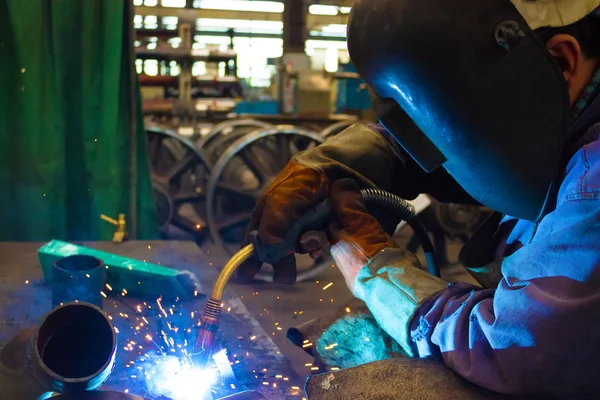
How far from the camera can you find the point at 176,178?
4.40 m

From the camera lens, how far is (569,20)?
2.80ft

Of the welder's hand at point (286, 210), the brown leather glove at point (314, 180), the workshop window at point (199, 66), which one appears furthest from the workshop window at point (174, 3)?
the welder's hand at point (286, 210)

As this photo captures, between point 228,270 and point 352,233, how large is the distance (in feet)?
0.83

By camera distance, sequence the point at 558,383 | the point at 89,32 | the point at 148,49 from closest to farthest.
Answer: the point at 558,383
the point at 89,32
the point at 148,49

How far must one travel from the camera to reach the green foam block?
1.55m

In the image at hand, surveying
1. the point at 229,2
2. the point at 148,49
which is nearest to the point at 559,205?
the point at 148,49

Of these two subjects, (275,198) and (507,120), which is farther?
(275,198)

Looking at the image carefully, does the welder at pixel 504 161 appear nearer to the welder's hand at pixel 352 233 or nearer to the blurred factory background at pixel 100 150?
the welder's hand at pixel 352 233

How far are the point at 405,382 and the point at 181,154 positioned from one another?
12.8 feet

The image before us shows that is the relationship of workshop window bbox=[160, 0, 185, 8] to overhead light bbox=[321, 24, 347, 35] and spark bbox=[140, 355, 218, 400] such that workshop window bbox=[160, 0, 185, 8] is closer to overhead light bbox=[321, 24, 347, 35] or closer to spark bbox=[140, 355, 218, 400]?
overhead light bbox=[321, 24, 347, 35]

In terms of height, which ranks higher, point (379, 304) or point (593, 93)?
point (593, 93)

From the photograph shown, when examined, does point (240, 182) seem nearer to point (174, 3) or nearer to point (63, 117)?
point (63, 117)

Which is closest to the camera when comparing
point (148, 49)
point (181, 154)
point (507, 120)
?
point (507, 120)

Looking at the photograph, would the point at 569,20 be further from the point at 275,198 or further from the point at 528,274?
the point at 275,198
